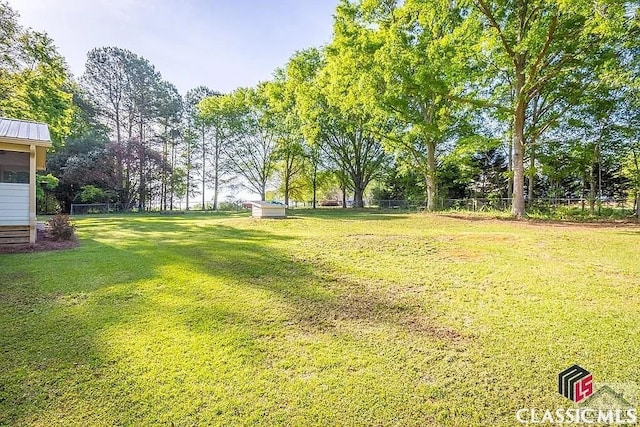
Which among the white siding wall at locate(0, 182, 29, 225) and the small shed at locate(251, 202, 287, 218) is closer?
the white siding wall at locate(0, 182, 29, 225)

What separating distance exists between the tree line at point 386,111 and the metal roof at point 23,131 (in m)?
5.21

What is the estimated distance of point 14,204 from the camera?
7676 mm

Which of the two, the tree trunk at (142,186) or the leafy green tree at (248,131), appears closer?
the tree trunk at (142,186)

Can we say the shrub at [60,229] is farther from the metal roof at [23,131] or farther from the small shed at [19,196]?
the metal roof at [23,131]

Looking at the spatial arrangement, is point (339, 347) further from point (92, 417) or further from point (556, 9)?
point (556, 9)

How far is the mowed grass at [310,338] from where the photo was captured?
2023mm

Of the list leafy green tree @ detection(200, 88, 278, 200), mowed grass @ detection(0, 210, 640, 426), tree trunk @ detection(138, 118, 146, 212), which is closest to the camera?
mowed grass @ detection(0, 210, 640, 426)

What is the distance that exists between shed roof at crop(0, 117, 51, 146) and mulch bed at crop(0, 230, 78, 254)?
250 cm

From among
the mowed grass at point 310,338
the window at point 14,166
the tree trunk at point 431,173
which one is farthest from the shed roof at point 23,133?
the tree trunk at point 431,173

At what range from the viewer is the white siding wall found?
Answer: 7547mm

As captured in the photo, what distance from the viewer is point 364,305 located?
144 inches

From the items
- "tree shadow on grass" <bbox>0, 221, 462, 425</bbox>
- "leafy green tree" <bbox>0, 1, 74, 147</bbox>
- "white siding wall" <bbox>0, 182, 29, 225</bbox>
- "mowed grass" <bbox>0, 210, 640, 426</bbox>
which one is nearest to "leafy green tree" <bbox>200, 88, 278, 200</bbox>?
"leafy green tree" <bbox>0, 1, 74, 147</bbox>

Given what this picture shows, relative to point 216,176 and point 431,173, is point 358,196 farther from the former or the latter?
point 216,176

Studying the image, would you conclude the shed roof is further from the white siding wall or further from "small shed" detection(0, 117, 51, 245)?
the white siding wall
